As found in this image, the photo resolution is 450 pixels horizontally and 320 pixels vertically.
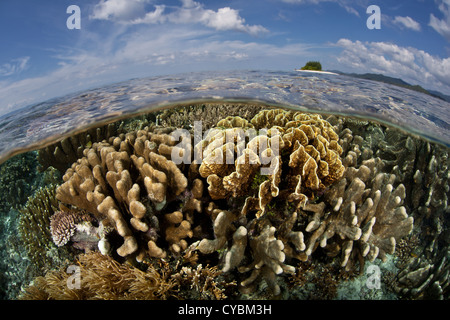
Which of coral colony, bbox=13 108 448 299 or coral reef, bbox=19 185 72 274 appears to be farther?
coral reef, bbox=19 185 72 274

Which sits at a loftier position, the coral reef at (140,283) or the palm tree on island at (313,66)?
the palm tree on island at (313,66)

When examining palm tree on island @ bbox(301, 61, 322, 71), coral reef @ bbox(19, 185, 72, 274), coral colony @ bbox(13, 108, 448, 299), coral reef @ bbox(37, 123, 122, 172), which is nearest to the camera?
coral colony @ bbox(13, 108, 448, 299)

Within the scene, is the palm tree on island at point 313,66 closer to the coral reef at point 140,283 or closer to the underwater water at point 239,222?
the underwater water at point 239,222

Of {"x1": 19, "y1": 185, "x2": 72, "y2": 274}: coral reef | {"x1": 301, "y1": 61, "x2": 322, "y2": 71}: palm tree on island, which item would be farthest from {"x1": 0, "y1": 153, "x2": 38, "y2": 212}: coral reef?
{"x1": 301, "y1": 61, "x2": 322, "y2": 71}: palm tree on island

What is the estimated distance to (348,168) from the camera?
3.99m

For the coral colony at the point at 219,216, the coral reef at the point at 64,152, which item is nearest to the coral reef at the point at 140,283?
the coral colony at the point at 219,216

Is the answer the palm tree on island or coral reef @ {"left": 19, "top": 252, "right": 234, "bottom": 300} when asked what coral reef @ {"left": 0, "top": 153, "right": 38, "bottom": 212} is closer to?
coral reef @ {"left": 19, "top": 252, "right": 234, "bottom": 300}

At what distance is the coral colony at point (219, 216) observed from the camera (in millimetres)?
3215

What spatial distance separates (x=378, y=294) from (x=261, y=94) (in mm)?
5659

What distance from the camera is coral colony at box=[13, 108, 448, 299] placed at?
3.21m

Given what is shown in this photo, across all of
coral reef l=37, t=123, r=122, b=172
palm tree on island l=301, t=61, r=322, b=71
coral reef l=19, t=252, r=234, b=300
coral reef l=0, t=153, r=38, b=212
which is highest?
palm tree on island l=301, t=61, r=322, b=71

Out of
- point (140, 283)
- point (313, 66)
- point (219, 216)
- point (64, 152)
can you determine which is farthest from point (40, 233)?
point (313, 66)

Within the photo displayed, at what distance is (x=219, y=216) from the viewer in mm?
3143

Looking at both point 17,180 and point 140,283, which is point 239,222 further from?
point 17,180
